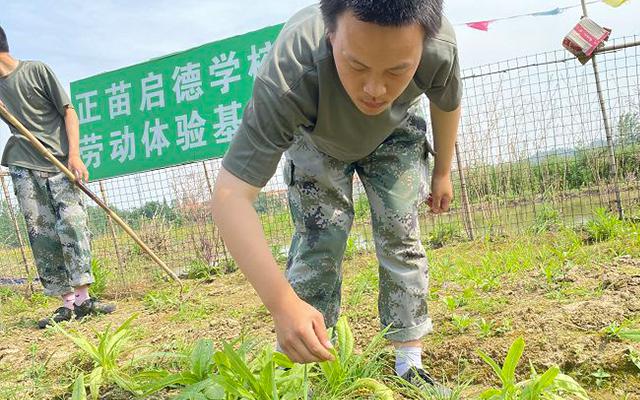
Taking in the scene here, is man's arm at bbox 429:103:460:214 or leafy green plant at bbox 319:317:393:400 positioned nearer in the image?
leafy green plant at bbox 319:317:393:400

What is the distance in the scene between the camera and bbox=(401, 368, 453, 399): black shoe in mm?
1605

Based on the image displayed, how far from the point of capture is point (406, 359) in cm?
184

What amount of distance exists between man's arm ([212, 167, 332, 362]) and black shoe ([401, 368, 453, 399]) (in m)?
0.62

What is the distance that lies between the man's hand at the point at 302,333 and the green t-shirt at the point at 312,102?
338mm

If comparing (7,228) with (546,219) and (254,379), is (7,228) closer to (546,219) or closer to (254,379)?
(546,219)

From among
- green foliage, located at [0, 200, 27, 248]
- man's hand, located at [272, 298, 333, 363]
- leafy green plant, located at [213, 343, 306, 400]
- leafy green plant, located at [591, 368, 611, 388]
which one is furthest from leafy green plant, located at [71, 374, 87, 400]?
green foliage, located at [0, 200, 27, 248]

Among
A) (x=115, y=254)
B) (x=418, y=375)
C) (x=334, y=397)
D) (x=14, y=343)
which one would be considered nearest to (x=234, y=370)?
(x=334, y=397)

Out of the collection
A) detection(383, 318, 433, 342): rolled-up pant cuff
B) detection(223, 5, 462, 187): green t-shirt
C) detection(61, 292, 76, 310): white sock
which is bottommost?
detection(61, 292, 76, 310): white sock

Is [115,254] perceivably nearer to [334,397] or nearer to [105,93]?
[105,93]

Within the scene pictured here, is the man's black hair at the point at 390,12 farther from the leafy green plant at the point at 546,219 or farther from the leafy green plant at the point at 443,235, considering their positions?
the leafy green plant at the point at 443,235

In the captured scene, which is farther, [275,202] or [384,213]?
[275,202]

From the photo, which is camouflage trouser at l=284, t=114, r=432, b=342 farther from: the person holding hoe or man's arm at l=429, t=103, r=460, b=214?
the person holding hoe

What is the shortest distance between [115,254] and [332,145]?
4788 millimetres

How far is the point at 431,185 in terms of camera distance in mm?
2072
